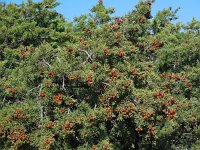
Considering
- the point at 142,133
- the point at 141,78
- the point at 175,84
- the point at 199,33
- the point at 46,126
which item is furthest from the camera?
the point at 199,33

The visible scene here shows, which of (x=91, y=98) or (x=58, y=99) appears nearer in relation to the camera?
(x=58, y=99)

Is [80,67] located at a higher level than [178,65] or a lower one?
lower

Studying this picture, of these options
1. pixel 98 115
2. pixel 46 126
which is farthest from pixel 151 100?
pixel 46 126

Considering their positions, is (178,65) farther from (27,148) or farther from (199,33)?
(27,148)

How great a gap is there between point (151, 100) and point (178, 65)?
5.95 metres

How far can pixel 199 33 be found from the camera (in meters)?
16.3

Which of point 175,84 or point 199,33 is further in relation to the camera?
point 199,33

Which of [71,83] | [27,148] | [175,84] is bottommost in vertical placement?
[27,148]

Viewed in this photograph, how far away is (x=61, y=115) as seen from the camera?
28.8 ft

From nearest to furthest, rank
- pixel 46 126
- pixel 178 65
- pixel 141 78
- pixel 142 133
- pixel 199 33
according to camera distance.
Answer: pixel 46 126, pixel 141 78, pixel 142 133, pixel 178 65, pixel 199 33

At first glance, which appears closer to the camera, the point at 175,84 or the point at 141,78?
the point at 141,78

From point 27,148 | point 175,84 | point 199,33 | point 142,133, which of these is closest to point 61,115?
point 27,148

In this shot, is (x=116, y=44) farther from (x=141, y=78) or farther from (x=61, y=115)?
(x=61, y=115)

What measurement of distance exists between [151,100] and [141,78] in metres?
0.89
